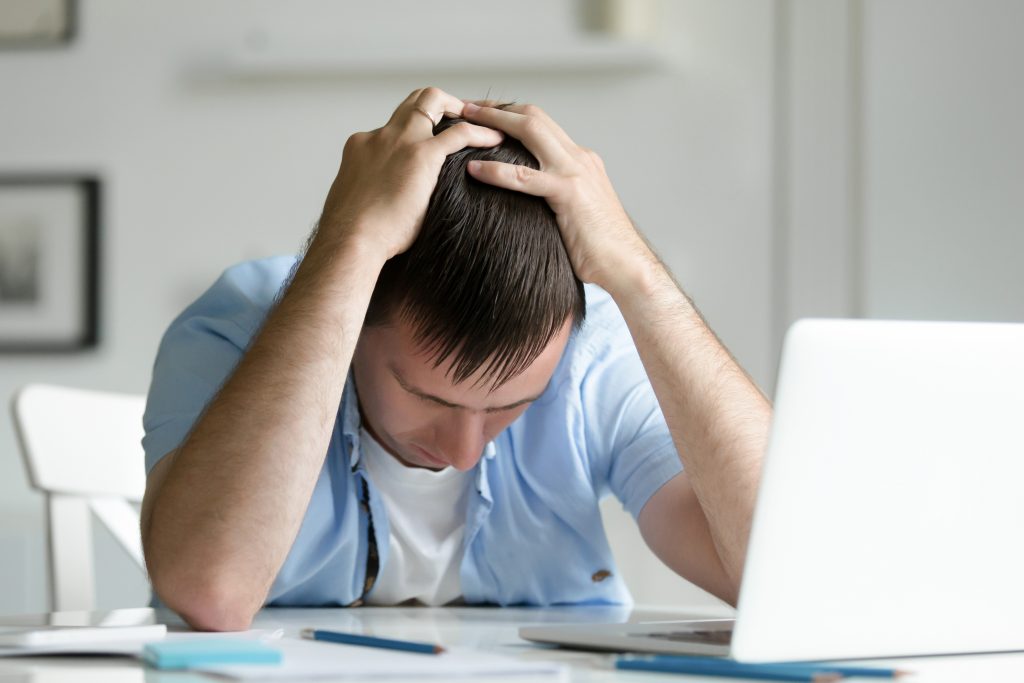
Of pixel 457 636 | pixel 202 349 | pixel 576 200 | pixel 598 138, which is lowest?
pixel 457 636

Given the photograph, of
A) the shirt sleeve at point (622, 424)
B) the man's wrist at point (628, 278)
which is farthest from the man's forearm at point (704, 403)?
the shirt sleeve at point (622, 424)

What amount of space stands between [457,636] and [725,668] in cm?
30

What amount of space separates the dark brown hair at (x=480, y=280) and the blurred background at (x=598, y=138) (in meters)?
1.21

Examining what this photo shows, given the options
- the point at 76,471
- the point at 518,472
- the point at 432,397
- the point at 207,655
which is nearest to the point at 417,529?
the point at 518,472

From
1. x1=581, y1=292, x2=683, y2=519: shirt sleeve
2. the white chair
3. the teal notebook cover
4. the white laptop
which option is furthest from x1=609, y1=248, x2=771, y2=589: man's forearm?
the white chair

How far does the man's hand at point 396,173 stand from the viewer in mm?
1114

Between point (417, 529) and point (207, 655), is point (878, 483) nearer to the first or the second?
point (207, 655)

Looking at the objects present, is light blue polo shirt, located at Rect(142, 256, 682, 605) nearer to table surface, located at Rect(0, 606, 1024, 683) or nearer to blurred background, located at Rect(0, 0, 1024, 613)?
table surface, located at Rect(0, 606, 1024, 683)

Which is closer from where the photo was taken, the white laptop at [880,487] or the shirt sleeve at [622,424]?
the white laptop at [880,487]

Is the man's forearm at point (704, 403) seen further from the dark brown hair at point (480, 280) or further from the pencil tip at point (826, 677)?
the pencil tip at point (826, 677)

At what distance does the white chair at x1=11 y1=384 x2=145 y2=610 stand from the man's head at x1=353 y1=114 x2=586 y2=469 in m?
0.50

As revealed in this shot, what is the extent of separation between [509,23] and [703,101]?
412 millimetres

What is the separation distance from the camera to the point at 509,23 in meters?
2.37

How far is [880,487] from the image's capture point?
639 mm
